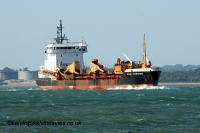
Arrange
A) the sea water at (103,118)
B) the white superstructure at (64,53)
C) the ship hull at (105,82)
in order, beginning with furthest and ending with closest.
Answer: the white superstructure at (64,53), the ship hull at (105,82), the sea water at (103,118)

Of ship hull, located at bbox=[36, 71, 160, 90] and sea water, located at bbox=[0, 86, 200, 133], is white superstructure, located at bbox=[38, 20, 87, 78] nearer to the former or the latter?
ship hull, located at bbox=[36, 71, 160, 90]

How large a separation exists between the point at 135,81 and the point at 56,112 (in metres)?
34.7

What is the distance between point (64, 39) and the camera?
9119cm

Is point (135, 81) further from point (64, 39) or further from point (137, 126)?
point (137, 126)

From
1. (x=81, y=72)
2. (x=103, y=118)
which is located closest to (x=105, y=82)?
(x=81, y=72)

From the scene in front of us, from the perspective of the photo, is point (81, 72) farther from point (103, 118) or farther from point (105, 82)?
point (103, 118)

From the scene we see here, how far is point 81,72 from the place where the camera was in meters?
82.0

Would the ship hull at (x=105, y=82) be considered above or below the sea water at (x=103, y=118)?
above

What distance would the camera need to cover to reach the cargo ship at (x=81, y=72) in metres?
72.1

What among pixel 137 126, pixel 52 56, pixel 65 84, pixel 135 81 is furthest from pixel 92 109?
pixel 52 56

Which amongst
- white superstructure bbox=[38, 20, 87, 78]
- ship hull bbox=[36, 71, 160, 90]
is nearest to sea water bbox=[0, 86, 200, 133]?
ship hull bbox=[36, 71, 160, 90]

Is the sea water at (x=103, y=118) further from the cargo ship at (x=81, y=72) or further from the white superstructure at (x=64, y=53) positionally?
the white superstructure at (x=64, y=53)

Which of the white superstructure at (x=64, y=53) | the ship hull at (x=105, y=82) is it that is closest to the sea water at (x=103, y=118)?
the ship hull at (x=105, y=82)

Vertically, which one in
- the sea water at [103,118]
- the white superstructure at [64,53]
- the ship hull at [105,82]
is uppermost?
the white superstructure at [64,53]
